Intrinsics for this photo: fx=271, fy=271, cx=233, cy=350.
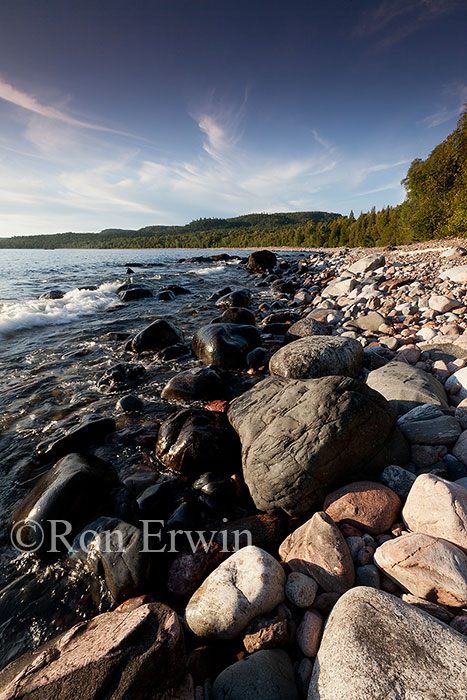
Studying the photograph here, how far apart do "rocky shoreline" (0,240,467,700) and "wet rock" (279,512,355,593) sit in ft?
0.04

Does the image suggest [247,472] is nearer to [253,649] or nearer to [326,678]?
[253,649]

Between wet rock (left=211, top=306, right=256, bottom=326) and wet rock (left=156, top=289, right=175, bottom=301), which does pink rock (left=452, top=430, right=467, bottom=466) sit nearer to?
wet rock (left=211, top=306, right=256, bottom=326)

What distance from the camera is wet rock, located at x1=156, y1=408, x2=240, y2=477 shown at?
11.6ft

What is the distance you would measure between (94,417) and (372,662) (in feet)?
14.9

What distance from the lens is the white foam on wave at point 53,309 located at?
10.2 m

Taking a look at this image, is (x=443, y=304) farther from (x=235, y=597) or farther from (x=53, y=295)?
(x=53, y=295)

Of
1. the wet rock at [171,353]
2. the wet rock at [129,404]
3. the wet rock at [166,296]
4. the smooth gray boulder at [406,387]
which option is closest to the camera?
the smooth gray boulder at [406,387]

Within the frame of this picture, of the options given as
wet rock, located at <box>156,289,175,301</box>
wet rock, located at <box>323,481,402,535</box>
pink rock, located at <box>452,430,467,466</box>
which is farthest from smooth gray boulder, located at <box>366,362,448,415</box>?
wet rock, located at <box>156,289,175,301</box>

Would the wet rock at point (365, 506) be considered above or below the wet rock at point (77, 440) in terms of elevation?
above

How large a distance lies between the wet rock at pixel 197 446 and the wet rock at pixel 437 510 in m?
2.01

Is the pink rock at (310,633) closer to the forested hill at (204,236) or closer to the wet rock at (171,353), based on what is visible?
the wet rock at (171,353)

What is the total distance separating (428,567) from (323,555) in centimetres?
68

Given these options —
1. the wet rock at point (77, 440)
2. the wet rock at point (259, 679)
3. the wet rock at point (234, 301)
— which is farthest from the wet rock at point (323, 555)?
the wet rock at point (234, 301)

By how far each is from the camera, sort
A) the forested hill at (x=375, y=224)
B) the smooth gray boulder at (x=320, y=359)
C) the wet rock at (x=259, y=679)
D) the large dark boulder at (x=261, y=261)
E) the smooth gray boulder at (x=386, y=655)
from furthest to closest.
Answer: the large dark boulder at (x=261, y=261) < the forested hill at (x=375, y=224) < the smooth gray boulder at (x=320, y=359) < the wet rock at (x=259, y=679) < the smooth gray boulder at (x=386, y=655)
